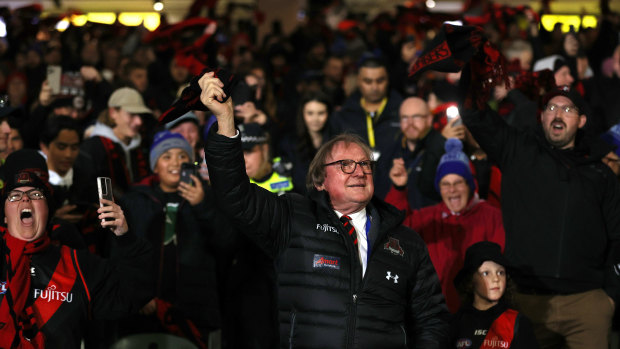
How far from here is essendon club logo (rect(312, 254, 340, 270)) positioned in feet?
15.2

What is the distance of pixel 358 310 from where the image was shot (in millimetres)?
4590

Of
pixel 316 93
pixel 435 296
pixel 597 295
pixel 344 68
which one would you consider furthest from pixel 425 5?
pixel 435 296

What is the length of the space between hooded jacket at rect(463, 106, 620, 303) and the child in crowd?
0.23 metres

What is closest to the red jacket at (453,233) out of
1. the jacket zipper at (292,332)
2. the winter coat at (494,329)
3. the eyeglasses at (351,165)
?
the winter coat at (494,329)

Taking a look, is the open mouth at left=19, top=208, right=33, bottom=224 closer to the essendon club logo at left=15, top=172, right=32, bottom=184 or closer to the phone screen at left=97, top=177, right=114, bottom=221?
the essendon club logo at left=15, top=172, right=32, bottom=184

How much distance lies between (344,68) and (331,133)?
3739 mm

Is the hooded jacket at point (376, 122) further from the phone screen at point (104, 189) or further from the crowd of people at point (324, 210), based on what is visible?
the phone screen at point (104, 189)

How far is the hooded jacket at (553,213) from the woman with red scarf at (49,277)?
97.8 inches

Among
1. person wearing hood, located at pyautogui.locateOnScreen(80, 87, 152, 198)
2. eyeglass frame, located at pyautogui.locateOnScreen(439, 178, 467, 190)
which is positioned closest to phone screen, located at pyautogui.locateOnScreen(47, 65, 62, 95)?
person wearing hood, located at pyautogui.locateOnScreen(80, 87, 152, 198)

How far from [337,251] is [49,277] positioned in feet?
5.41

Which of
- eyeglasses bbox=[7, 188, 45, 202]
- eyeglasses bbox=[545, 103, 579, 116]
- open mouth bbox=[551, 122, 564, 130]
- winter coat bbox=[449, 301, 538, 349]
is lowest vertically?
winter coat bbox=[449, 301, 538, 349]

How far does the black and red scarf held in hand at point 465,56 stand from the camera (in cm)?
557

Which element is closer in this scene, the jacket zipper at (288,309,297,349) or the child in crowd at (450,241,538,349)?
the jacket zipper at (288,309,297,349)

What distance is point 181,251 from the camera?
6664 mm
